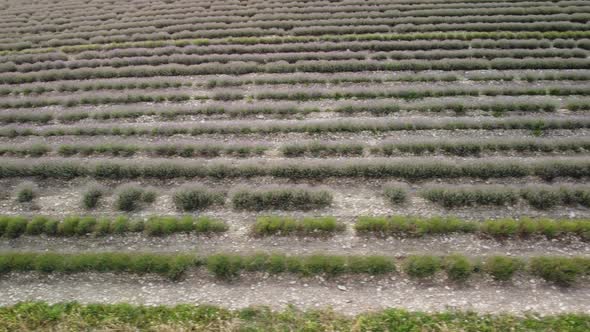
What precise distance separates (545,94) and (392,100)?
326 inches

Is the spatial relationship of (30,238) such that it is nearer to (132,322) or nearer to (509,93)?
(132,322)

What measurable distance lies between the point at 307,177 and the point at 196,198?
14.9ft

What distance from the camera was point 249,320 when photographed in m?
10.9

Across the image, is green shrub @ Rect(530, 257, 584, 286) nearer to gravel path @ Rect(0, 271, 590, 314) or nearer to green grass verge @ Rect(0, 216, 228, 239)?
gravel path @ Rect(0, 271, 590, 314)

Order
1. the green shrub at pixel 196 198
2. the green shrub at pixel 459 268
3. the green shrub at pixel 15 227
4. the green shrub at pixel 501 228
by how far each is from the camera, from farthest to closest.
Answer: the green shrub at pixel 196 198 → the green shrub at pixel 15 227 → the green shrub at pixel 501 228 → the green shrub at pixel 459 268

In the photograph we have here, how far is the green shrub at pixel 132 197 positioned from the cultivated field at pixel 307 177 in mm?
86

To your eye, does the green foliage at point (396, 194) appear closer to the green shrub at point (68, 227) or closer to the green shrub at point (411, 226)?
the green shrub at point (411, 226)

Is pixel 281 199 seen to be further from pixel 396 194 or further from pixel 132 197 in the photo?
pixel 132 197

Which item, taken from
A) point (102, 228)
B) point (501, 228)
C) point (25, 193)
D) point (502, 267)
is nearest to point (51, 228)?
point (102, 228)

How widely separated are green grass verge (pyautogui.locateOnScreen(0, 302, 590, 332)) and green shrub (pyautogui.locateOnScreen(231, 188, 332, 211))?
4508mm

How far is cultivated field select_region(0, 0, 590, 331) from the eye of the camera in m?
11.5

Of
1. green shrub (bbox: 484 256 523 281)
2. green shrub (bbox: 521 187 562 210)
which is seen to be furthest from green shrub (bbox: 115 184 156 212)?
green shrub (bbox: 521 187 562 210)

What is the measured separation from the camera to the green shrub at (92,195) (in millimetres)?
15578

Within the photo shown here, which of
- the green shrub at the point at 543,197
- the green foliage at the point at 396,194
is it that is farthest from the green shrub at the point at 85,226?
the green shrub at the point at 543,197
